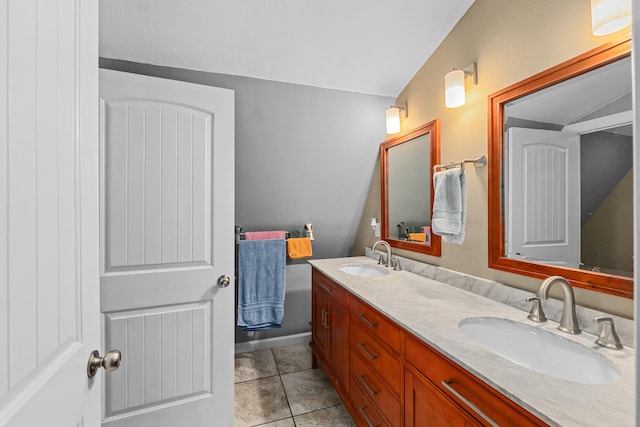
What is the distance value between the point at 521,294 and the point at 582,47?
1.04 metres

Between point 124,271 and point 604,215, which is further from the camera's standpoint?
point 124,271

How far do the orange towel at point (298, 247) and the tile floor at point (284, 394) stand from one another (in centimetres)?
90

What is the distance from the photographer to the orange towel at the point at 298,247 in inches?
105

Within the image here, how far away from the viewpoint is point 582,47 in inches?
46.1

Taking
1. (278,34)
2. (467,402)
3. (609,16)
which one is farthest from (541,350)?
(278,34)

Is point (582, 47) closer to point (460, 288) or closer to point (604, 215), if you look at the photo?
point (604, 215)

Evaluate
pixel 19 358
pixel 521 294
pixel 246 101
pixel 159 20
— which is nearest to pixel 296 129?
Answer: pixel 246 101

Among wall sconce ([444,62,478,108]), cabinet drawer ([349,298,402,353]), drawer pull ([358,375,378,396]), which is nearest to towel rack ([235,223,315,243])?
cabinet drawer ([349,298,402,353])

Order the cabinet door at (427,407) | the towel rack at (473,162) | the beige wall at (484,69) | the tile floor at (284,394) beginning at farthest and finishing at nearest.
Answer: the tile floor at (284,394), the towel rack at (473,162), the beige wall at (484,69), the cabinet door at (427,407)

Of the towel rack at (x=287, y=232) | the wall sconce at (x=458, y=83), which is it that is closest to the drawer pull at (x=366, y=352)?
the towel rack at (x=287, y=232)

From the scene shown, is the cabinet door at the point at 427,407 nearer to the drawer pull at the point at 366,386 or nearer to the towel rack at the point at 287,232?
the drawer pull at the point at 366,386

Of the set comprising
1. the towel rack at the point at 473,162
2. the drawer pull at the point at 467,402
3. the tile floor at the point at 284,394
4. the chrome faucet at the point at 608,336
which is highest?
the towel rack at the point at 473,162

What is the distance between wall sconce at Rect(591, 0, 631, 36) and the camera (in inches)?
39.1

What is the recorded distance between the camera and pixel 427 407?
110 centimetres
